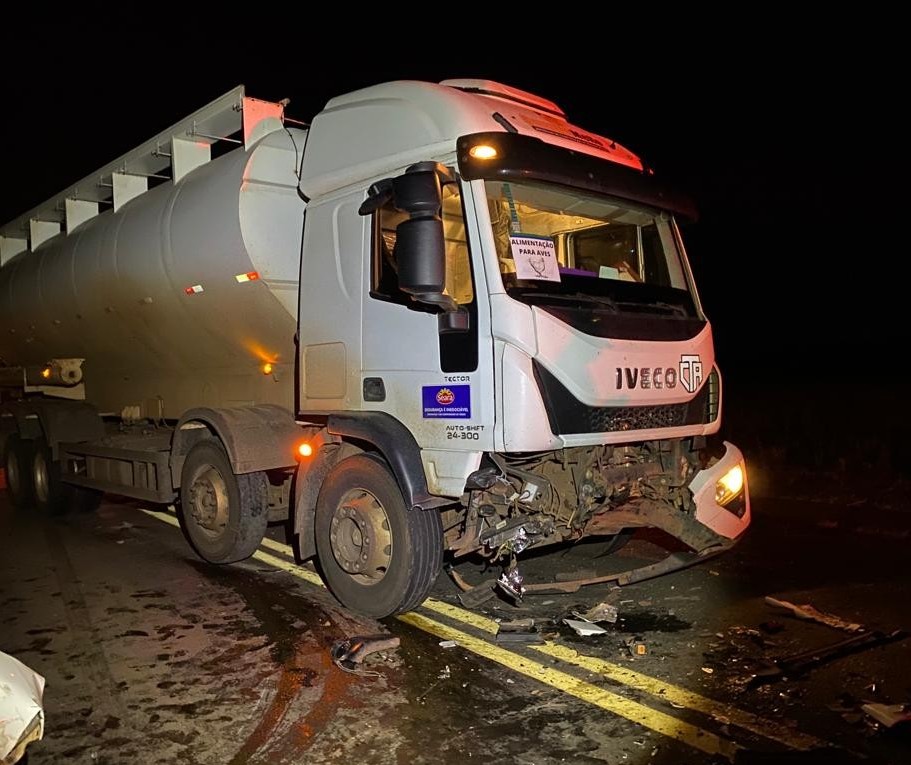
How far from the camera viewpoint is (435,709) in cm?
399

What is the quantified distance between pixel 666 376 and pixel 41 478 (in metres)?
8.44

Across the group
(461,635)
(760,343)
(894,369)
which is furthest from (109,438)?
(760,343)

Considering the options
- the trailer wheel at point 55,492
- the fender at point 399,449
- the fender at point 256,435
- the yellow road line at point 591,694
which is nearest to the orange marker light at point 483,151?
the fender at point 399,449

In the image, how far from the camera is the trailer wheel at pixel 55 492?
986 cm

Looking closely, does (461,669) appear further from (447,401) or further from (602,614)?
(447,401)

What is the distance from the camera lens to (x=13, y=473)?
10.8m

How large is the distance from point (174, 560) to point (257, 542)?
1.07m

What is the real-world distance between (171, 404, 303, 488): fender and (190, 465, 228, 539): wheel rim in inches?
19.9

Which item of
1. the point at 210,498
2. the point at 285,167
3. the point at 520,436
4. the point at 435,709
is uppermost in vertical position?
the point at 285,167

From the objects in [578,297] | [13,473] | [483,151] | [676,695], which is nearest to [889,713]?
[676,695]

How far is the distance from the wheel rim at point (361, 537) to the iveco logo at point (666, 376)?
5.95ft

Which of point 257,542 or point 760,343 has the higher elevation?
point 760,343

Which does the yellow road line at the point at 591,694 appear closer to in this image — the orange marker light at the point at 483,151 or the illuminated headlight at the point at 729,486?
the illuminated headlight at the point at 729,486

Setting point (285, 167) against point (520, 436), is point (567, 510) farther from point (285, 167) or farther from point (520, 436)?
point (285, 167)
